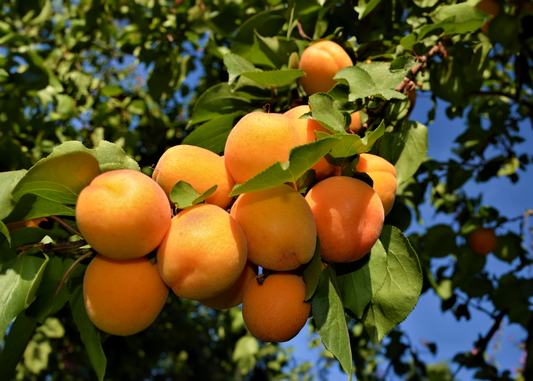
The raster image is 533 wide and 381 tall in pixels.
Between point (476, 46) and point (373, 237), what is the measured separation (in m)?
1.13

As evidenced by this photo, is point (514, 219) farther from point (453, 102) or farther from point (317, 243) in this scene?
point (317, 243)

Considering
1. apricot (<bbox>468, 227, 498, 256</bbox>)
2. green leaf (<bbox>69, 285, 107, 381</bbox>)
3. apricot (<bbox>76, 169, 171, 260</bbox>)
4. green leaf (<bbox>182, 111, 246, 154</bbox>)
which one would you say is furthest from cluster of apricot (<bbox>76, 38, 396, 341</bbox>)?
apricot (<bbox>468, 227, 498, 256</bbox>)

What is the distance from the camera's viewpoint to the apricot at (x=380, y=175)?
100cm

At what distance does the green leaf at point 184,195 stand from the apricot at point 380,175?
0.43 meters

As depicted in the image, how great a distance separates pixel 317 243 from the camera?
0.89 meters

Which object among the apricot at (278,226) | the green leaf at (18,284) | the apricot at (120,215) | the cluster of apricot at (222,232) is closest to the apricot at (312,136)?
the cluster of apricot at (222,232)

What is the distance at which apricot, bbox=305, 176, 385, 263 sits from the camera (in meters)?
0.86

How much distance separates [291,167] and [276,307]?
0.33m

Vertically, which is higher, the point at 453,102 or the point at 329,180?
the point at 329,180

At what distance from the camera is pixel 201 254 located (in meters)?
0.77

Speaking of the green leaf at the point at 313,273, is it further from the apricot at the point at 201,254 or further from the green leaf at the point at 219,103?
the green leaf at the point at 219,103

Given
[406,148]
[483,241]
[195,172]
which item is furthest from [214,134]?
[483,241]

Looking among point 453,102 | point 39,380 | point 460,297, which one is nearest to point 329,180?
point 453,102

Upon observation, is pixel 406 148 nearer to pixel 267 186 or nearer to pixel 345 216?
pixel 345 216
